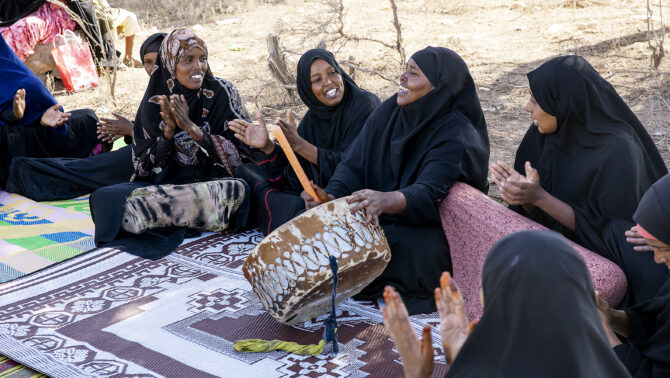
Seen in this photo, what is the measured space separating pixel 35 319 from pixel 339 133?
6.67ft

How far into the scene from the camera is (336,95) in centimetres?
428

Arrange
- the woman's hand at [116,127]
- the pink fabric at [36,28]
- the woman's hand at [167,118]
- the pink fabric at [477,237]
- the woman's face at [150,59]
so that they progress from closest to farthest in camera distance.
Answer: the pink fabric at [477,237] < the woman's hand at [167,118] < the woman's face at [150,59] < the woman's hand at [116,127] < the pink fabric at [36,28]

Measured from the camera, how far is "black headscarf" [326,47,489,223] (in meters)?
3.42

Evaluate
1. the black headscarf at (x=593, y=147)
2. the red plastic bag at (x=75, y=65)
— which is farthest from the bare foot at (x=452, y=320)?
the red plastic bag at (x=75, y=65)

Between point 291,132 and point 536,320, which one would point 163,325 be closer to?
point 291,132

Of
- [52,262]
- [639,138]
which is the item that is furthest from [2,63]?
[639,138]

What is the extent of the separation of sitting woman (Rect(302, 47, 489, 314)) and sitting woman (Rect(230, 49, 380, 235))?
0.45 meters

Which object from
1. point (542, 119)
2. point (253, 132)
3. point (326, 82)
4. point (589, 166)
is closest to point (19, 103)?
point (253, 132)

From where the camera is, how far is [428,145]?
3600mm

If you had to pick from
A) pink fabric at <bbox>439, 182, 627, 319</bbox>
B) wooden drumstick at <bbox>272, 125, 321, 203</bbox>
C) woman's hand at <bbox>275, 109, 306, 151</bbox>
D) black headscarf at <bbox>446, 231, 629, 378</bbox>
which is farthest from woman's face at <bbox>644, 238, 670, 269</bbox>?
woman's hand at <bbox>275, 109, 306, 151</bbox>

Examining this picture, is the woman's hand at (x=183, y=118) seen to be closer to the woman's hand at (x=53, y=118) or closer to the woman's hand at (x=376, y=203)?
the woman's hand at (x=53, y=118)

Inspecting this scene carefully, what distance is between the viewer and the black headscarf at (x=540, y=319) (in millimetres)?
1531

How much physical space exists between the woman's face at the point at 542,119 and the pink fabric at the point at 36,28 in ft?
22.7

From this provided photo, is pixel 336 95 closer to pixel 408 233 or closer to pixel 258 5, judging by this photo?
pixel 408 233
